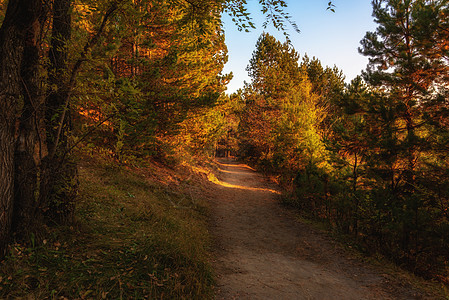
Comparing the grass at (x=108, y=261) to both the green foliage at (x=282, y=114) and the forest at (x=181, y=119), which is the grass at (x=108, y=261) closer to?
the forest at (x=181, y=119)

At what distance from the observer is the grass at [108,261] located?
2.79 metres

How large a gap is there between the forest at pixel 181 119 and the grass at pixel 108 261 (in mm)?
66

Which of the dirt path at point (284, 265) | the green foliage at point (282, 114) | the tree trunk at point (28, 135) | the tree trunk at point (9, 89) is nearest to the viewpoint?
the tree trunk at point (9, 89)

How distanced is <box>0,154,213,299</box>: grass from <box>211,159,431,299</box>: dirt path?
2.60ft

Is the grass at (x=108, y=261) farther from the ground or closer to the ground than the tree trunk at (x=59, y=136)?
closer to the ground

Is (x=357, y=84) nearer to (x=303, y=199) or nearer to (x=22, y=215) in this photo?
(x=303, y=199)

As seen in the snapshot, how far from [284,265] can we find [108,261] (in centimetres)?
415

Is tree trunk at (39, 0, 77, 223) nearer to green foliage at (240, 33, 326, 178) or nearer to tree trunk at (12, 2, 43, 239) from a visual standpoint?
tree trunk at (12, 2, 43, 239)

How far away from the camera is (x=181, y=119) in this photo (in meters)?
7.39

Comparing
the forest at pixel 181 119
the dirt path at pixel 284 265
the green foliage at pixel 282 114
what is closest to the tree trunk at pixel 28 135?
the forest at pixel 181 119

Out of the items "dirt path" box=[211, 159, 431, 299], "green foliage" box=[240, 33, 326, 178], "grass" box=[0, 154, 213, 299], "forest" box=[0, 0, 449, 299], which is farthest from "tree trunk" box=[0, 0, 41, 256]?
"green foliage" box=[240, 33, 326, 178]

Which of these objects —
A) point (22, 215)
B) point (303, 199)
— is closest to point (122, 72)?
point (22, 215)

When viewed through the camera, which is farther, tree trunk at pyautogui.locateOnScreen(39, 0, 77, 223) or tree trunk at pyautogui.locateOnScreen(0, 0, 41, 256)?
tree trunk at pyautogui.locateOnScreen(39, 0, 77, 223)

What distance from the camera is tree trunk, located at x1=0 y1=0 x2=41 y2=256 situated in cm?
297
